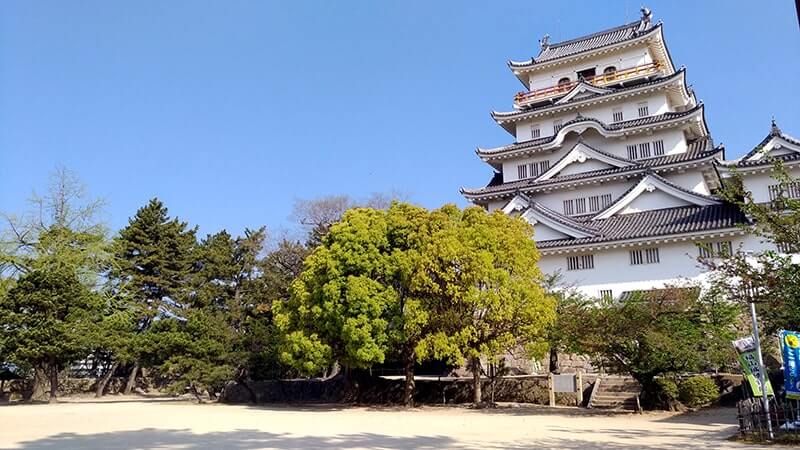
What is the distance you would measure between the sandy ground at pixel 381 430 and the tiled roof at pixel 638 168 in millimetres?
13161

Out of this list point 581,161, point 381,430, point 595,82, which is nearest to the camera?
point 381,430

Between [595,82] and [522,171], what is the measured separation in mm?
5980

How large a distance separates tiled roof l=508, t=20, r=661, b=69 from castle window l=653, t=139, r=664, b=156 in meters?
5.99

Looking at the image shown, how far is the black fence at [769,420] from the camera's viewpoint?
33.3 feet

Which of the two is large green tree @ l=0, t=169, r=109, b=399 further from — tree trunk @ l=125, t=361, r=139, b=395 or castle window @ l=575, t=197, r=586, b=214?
castle window @ l=575, t=197, r=586, b=214

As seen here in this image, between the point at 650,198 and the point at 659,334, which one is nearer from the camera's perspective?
the point at 659,334

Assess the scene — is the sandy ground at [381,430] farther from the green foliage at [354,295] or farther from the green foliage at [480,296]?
the green foliage at [354,295]

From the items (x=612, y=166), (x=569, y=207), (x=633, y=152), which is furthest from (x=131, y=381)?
(x=633, y=152)

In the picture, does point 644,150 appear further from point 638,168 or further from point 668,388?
point 668,388

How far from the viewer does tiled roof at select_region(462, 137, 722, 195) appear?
26.8 m

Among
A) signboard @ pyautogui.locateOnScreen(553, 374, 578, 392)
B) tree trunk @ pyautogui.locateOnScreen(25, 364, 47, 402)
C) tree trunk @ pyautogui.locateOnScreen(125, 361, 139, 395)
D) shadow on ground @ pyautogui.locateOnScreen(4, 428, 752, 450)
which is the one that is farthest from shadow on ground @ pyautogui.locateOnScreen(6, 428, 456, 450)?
tree trunk @ pyautogui.locateOnScreen(125, 361, 139, 395)

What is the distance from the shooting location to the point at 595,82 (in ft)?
105

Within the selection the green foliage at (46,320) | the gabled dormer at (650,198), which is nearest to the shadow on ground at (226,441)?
the green foliage at (46,320)

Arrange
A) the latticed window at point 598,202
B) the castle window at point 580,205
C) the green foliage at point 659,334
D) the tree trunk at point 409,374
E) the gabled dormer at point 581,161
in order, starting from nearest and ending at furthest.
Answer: the green foliage at point 659,334 < the tree trunk at point 409,374 < the gabled dormer at point 581,161 < the latticed window at point 598,202 < the castle window at point 580,205
